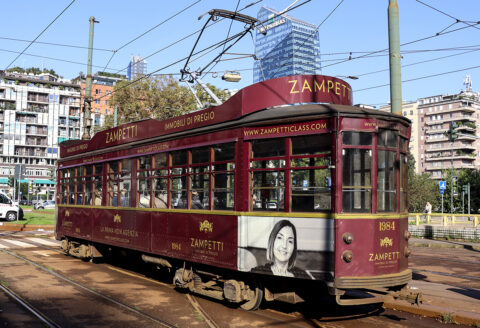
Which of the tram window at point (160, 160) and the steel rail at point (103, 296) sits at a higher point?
the tram window at point (160, 160)

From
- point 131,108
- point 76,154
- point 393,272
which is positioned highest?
point 131,108

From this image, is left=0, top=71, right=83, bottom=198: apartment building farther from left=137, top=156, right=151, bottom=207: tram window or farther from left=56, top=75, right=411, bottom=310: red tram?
left=56, top=75, right=411, bottom=310: red tram

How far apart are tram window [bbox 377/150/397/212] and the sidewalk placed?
4.91ft

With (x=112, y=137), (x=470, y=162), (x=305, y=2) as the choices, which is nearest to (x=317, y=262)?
(x=305, y=2)

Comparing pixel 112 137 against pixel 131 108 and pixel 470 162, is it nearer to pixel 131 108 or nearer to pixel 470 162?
pixel 131 108

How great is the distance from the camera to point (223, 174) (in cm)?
858

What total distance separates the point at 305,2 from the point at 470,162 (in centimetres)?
11069

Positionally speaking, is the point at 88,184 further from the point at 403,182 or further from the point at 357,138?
the point at 403,182

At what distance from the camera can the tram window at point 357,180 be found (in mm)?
7184

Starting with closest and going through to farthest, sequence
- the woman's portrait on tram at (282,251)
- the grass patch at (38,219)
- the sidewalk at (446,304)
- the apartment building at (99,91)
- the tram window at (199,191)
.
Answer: the woman's portrait on tram at (282,251)
the sidewalk at (446,304)
the tram window at (199,191)
the grass patch at (38,219)
the apartment building at (99,91)

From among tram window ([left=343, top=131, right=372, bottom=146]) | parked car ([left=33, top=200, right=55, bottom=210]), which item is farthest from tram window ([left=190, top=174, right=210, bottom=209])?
parked car ([left=33, top=200, right=55, bottom=210])

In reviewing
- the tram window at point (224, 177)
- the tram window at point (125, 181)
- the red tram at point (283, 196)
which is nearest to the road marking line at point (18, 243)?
the tram window at point (125, 181)

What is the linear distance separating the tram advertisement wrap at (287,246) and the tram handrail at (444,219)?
19.3 metres

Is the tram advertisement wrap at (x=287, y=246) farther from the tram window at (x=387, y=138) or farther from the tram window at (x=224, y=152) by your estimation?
the tram window at (x=387, y=138)
